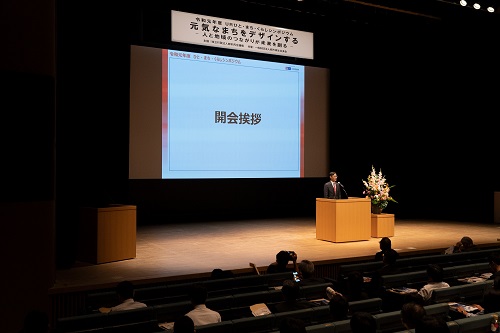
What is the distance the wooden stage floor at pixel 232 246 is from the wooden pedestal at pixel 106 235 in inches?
5.5

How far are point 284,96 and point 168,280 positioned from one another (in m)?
5.86

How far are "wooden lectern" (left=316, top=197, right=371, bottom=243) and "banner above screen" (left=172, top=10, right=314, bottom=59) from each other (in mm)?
3327

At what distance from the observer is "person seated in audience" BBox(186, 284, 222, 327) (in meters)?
3.62

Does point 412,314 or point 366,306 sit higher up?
point 412,314

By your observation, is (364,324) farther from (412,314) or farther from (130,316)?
(130,316)

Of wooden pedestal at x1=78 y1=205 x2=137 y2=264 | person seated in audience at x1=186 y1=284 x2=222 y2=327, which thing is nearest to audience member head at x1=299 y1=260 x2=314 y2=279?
A: person seated in audience at x1=186 y1=284 x2=222 y2=327

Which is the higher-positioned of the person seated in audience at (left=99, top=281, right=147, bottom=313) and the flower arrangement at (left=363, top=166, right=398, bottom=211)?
the flower arrangement at (left=363, top=166, right=398, bottom=211)

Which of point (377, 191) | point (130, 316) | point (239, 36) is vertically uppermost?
point (239, 36)

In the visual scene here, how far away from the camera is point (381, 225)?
351 inches

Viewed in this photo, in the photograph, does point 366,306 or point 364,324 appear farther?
point 366,306

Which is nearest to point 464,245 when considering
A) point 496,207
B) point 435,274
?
point 435,274

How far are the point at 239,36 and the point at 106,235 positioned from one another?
4770mm

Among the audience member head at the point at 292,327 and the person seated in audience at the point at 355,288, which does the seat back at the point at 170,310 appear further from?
the audience member head at the point at 292,327

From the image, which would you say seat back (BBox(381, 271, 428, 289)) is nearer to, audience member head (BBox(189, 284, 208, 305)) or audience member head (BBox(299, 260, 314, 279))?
audience member head (BBox(299, 260, 314, 279))
